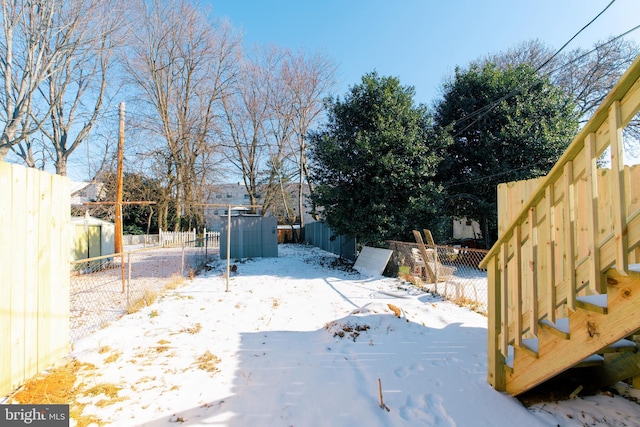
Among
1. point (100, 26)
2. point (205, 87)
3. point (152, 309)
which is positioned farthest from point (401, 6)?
point (205, 87)

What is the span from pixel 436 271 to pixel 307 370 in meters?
4.23

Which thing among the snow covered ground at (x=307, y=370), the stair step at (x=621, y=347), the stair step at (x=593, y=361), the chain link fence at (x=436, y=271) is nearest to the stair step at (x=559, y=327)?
the stair step at (x=621, y=347)

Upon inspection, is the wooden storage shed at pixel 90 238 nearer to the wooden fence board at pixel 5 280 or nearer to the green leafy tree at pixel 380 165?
the green leafy tree at pixel 380 165

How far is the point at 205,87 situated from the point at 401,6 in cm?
1601

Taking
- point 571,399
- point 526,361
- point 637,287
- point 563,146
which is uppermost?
point 563,146

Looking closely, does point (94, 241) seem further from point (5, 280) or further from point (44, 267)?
point (5, 280)

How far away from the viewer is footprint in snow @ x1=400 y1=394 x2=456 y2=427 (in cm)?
217

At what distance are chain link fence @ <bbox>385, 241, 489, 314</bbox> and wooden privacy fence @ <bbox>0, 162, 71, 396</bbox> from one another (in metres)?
5.85

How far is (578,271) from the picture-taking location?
5.72 ft

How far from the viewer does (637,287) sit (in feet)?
4.86

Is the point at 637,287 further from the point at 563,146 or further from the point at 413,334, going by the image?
the point at 563,146

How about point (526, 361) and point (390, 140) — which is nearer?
point (526, 361)

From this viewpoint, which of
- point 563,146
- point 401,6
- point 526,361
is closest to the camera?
point 526,361

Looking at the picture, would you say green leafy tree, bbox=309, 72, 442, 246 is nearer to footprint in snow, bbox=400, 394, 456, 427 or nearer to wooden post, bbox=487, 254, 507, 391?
wooden post, bbox=487, 254, 507, 391
